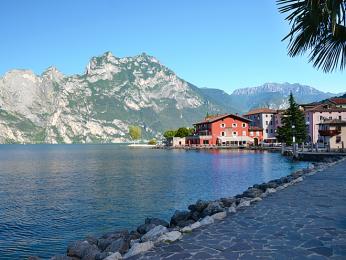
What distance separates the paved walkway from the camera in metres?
8.88

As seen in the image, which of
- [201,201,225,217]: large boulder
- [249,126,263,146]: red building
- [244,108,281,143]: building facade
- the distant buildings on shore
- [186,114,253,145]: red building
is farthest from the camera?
[244,108,281,143]: building facade

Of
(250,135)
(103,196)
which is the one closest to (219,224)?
(103,196)

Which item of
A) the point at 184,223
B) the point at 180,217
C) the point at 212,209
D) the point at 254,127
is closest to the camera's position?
the point at 184,223

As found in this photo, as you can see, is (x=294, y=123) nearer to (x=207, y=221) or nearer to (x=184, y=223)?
(x=184, y=223)

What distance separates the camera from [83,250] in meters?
13.3

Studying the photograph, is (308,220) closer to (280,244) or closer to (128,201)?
(280,244)

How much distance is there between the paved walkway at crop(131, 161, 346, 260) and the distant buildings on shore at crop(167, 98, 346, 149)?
3842 inches

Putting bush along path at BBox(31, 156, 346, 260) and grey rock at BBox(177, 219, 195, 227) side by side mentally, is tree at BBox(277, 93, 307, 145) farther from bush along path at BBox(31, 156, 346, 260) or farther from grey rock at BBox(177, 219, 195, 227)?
bush along path at BBox(31, 156, 346, 260)

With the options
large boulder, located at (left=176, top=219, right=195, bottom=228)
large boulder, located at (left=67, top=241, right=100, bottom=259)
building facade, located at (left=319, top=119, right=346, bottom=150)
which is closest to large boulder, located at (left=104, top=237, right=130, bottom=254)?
large boulder, located at (left=67, top=241, right=100, bottom=259)

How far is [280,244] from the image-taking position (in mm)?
9539

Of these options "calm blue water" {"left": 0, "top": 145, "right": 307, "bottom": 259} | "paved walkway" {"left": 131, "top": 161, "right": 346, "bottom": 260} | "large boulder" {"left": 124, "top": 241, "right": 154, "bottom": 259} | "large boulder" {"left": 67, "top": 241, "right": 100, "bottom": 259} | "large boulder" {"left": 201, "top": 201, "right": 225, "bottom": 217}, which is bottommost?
"calm blue water" {"left": 0, "top": 145, "right": 307, "bottom": 259}

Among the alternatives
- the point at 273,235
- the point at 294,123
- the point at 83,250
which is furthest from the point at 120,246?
the point at 294,123

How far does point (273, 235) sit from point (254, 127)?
464ft

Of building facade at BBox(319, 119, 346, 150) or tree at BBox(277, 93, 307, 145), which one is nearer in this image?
building facade at BBox(319, 119, 346, 150)
